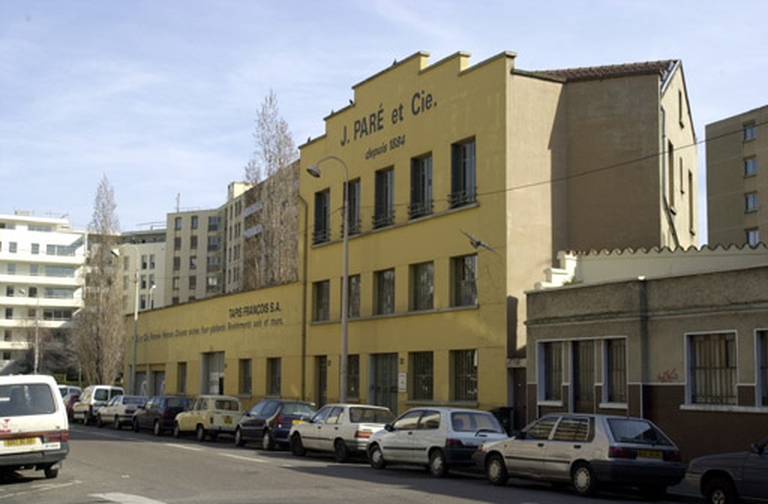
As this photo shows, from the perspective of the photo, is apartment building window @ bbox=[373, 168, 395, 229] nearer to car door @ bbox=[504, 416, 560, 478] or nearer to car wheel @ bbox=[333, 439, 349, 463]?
car wheel @ bbox=[333, 439, 349, 463]

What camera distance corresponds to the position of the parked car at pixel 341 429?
943 inches

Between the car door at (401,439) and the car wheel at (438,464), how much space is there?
691 millimetres

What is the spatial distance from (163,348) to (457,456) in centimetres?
3858

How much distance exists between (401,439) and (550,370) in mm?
6109

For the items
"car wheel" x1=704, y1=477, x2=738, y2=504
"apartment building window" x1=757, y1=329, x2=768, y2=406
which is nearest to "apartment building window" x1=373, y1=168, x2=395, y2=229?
"apartment building window" x1=757, y1=329, x2=768, y2=406

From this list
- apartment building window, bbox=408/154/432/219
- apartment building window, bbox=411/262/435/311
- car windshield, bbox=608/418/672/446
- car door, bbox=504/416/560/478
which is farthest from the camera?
apartment building window, bbox=408/154/432/219

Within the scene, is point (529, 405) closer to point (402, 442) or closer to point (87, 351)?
point (402, 442)

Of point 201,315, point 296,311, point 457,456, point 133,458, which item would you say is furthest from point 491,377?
point 201,315

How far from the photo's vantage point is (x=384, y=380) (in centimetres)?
3447

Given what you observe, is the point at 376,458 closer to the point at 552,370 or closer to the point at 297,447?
the point at 297,447

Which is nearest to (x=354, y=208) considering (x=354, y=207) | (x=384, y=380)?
(x=354, y=207)

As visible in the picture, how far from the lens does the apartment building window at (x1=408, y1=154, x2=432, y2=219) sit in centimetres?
3278

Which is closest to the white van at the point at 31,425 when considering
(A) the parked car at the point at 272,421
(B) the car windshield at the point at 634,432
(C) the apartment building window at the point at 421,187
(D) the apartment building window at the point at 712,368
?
(B) the car windshield at the point at 634,432

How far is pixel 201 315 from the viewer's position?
50969 mm
